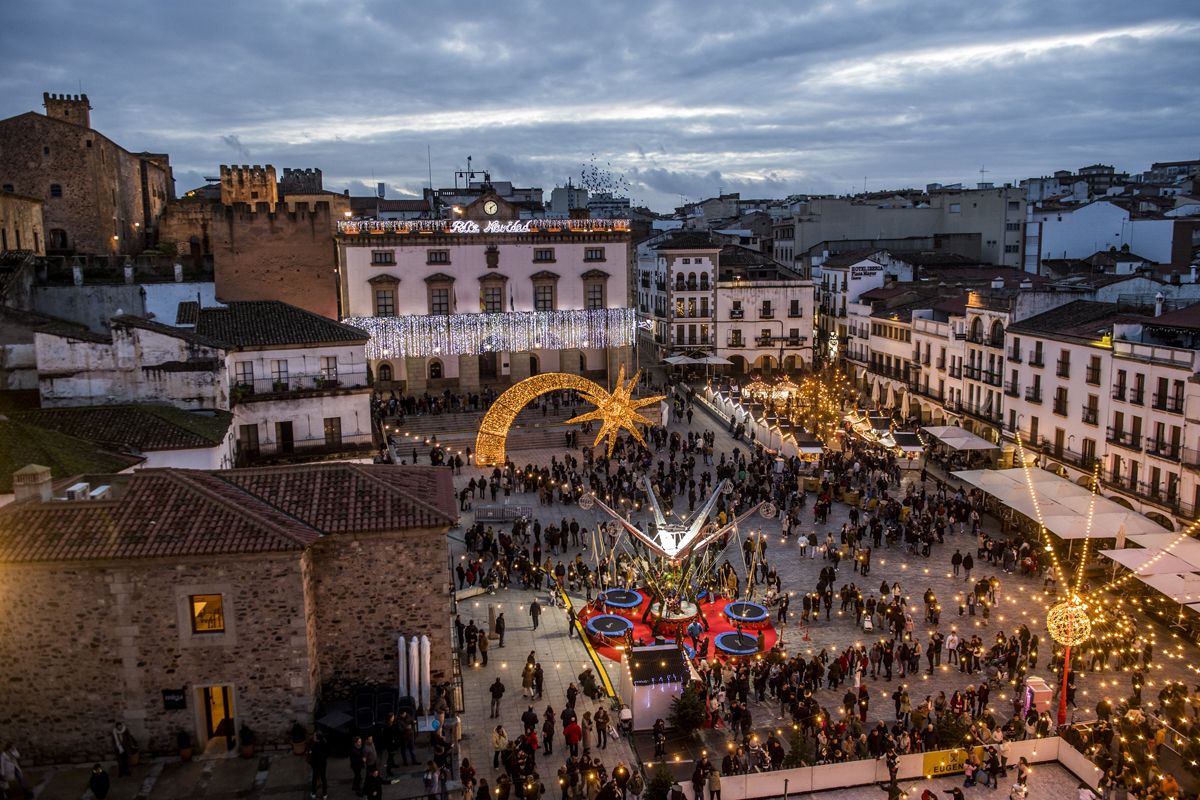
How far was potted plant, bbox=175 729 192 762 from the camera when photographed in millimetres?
16609

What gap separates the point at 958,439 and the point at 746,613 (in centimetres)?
1850

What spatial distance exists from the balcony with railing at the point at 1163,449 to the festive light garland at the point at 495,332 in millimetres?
27423

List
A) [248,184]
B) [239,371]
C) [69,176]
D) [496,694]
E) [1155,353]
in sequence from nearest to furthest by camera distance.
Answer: [496,694] → [1155,353] → [239,371] → [69,176] → [248,184]

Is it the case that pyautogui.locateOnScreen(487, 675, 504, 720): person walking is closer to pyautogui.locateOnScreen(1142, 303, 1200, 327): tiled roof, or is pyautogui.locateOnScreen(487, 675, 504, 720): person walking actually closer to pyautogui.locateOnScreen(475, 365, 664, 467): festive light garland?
pyautogui.locateOnScreen(475, 365, 664, 467): festive light garland

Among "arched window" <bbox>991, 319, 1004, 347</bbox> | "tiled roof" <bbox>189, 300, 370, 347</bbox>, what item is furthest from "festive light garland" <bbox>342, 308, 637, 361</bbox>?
"arched window" <bbox>991, 319, 1004, 347</bbox>

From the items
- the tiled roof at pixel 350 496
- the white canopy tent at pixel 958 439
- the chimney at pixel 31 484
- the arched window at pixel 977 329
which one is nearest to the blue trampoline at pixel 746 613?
the tiled roof at pixel 350 496

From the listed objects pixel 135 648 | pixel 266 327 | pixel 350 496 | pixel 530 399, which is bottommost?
pixel 135 648

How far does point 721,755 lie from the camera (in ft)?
60.8

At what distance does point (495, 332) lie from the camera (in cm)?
5094

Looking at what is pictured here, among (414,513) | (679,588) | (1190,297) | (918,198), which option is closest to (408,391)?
(679,588)

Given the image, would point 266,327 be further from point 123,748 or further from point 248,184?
point 248,184

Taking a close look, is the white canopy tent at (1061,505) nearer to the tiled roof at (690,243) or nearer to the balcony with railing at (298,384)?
the balcony with railing at (298,384)

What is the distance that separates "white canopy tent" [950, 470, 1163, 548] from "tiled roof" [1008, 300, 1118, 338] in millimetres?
8028

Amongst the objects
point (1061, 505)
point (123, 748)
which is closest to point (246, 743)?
point (123, 748)
